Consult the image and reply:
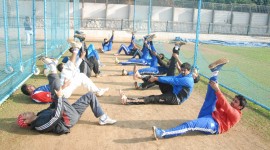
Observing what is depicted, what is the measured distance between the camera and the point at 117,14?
3688cm

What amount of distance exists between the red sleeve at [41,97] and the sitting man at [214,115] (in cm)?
287

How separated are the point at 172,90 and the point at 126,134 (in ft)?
6.75

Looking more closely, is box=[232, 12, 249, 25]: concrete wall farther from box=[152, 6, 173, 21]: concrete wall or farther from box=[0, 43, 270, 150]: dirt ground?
box=[0, 43, 270, 150]: dirt ground

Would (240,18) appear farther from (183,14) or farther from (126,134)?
(126,134)

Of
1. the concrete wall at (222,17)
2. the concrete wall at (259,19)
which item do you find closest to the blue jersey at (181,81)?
the concrete wall at (222,17)

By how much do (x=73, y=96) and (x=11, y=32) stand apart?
3.57 metres

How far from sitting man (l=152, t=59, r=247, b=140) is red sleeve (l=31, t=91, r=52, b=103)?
9.41 ft

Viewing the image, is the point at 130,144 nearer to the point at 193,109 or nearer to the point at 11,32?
the point at 193,109

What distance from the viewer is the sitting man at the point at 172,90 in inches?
259

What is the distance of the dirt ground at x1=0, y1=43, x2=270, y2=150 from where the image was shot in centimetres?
481

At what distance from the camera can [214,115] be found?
5348mm

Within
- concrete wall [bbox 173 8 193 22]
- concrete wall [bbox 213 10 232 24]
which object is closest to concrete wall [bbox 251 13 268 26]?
concrete wall [bbox 213 10 232 24]

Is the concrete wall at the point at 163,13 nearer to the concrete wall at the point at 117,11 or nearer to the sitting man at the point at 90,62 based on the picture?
the concrete wall at the point at 117,11

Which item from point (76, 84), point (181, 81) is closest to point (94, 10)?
point (76, 84)
